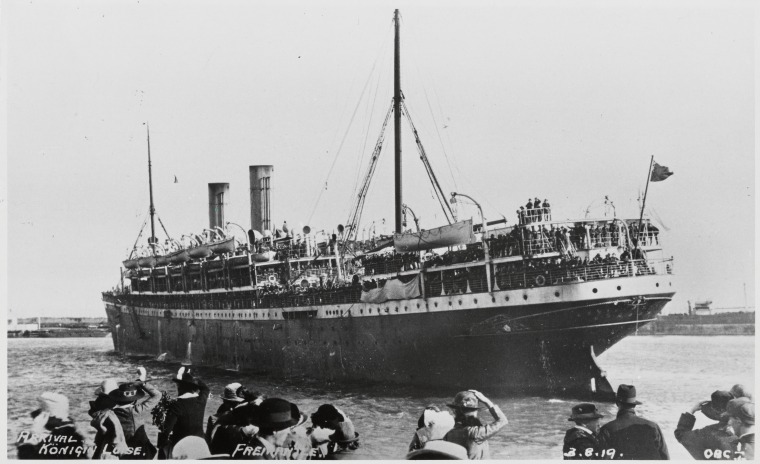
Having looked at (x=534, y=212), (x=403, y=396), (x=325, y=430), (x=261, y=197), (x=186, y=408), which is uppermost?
(x=261, y=197)

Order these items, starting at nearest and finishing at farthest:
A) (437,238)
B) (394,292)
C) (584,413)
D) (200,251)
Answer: (584,413) → (437,238) → (394,292) → (200,251)

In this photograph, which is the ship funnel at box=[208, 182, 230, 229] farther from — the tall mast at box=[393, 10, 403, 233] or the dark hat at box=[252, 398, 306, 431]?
the dark hat at box=[252, 398, 306, 431]

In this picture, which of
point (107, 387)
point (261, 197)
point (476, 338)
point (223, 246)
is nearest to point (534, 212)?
point (476, 338)

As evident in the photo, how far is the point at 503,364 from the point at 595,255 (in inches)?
161

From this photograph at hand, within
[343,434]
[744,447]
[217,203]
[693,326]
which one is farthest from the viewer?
[693,326]

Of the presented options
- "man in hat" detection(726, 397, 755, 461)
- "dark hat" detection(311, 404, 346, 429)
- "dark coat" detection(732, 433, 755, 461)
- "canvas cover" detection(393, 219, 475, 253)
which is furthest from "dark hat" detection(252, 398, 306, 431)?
"canvas cover" detection(393, 219, 475, 253)

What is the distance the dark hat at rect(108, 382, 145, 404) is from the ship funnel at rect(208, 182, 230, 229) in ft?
100

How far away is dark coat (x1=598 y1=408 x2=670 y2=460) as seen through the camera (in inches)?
339

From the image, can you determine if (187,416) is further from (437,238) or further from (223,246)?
(223,246)

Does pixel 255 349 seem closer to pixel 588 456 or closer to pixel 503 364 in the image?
pixel 503 364

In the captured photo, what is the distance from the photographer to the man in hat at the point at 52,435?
904 centimetres

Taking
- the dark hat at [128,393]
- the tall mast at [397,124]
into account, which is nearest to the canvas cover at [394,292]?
the tall mast at [397,124]

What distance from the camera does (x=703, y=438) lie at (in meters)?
10.5

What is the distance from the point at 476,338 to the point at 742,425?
11642 millimetres
